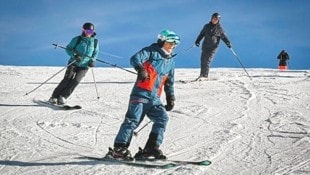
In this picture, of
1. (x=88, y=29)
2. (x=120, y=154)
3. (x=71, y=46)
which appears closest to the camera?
(x=120, y=154)

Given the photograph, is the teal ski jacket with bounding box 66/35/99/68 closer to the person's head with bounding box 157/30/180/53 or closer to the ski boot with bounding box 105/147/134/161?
the person's head with bounding box 157/30/180/53

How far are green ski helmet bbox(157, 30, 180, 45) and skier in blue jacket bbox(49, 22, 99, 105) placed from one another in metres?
4.52

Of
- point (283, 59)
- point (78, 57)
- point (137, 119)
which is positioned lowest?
point (137, 119)

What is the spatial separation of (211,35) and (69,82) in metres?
5.70

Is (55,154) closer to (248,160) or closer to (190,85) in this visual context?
(248,160)

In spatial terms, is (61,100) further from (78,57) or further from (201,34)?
(201,34)

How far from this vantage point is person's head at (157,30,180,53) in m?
5.84

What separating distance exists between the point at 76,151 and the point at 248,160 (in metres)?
2.55

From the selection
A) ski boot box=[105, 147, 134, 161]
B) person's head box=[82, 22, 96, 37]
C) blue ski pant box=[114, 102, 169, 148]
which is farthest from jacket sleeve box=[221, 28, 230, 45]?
ski boot box=[105, 147, 134, 161]

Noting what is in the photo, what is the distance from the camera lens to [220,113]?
9.23m

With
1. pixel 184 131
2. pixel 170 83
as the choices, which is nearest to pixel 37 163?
pixel 170 83

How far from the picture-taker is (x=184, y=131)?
764cm

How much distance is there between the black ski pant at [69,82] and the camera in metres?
10.4

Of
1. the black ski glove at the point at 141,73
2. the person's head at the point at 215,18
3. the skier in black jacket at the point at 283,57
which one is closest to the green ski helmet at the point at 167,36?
the black ski glove at the point at 141,73
